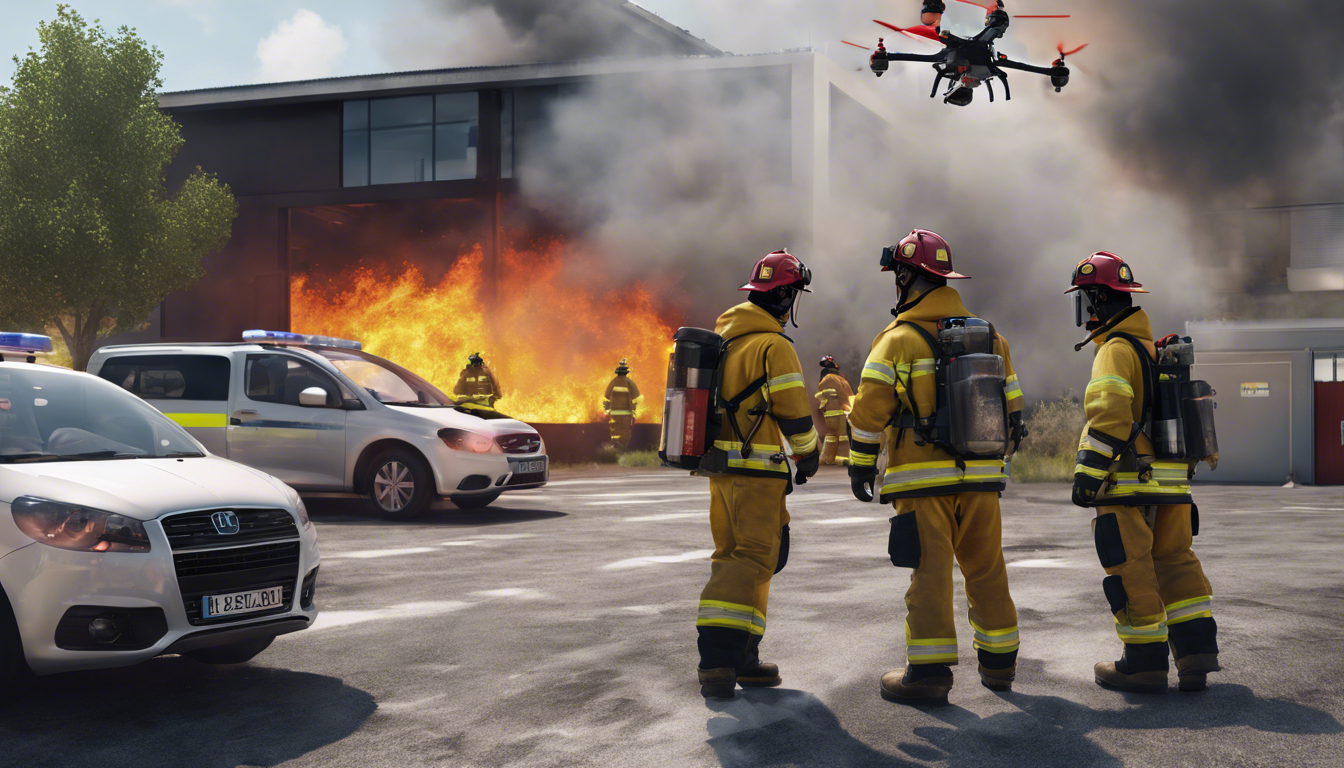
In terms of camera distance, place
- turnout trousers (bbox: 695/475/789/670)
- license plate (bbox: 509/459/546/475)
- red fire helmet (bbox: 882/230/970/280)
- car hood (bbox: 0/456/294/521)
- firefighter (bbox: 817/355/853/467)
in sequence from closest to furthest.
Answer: car hood (bbox: 0/456/294/521) → turnout trousers (bbox: 695/475/789/670) → red fire helmet (bbox: 882/230/970/280) → license plate (bbox: 509/459/546/475) → firefighter (bbox: 817/355/853/467)

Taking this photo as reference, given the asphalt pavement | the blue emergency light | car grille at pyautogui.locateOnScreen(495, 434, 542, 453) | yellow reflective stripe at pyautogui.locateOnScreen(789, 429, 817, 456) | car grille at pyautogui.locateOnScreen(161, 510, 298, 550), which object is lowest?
the asphalt pavement

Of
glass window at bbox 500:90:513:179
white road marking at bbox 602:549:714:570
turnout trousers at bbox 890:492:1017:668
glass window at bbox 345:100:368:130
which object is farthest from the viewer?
glass window at bbox 345:100:368:130

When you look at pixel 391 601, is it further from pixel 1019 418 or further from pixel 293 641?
pixel 1019 418

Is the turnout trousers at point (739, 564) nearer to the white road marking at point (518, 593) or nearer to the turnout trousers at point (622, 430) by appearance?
the white road marking at point (518, 593)

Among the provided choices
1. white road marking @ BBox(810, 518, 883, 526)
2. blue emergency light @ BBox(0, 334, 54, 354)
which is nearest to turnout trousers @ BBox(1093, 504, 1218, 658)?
blue emergency light @ BBox(0, 334, 54, 354)

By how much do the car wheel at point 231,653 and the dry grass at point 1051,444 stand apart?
42.0ft

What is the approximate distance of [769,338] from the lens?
4383 mm

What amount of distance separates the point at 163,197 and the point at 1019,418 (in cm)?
2801

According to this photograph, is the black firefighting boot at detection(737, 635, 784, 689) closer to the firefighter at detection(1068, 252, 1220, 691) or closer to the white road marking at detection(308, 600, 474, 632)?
the firefighter at detection(1068, 252, 1220, 691)

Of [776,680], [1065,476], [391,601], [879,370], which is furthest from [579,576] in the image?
[1065,476]

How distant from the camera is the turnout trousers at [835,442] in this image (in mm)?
17172

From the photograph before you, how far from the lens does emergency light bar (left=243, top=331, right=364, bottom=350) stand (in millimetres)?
10016

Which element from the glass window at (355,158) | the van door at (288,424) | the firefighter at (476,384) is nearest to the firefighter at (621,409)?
the firefighter at (476,384)

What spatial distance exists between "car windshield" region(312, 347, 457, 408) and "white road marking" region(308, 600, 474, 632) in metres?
Result: 4.52
